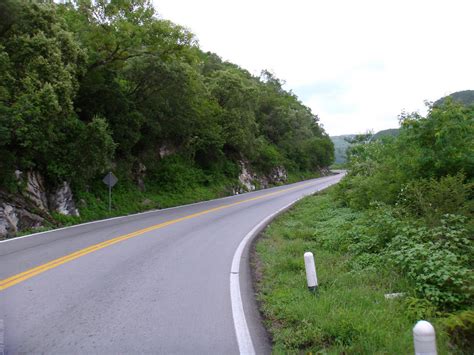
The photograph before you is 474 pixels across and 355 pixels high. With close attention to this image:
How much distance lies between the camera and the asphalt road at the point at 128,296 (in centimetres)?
464

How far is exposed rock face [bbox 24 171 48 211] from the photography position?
49.6ft

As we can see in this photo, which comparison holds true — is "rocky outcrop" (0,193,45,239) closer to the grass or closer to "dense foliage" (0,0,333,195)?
"dense foliage" (0,0,333,195)

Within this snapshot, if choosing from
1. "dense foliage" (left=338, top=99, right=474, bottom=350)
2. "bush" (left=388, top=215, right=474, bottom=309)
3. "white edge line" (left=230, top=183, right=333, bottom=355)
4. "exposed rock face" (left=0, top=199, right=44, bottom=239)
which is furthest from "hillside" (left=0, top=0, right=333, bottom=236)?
"bush" (left=388, top=215, right=474, bottom=309)

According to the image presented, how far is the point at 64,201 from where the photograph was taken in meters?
16.8

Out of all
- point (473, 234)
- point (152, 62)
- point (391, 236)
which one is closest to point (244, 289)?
point (391, 236)

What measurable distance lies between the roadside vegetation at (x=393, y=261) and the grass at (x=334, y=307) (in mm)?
15

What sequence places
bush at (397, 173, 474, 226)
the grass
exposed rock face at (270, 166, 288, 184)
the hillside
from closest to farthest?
the grass
bush at (397, 173, 474, 226)
the hillside
exposed rock face at (270, 166, 288, 184)

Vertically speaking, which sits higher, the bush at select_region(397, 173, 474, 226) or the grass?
the bush at select_region(397, 173, 474, 226)

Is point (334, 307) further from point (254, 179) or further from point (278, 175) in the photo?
point (278, 175)

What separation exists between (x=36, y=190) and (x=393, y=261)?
44.5 feet

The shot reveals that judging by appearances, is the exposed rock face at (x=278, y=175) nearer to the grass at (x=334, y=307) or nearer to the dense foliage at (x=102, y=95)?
the dense foliage at (x=102, y=95)

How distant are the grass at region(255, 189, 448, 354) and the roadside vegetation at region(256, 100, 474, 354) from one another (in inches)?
0.6

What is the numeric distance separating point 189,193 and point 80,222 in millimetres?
11615

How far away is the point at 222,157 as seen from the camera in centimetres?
3659
